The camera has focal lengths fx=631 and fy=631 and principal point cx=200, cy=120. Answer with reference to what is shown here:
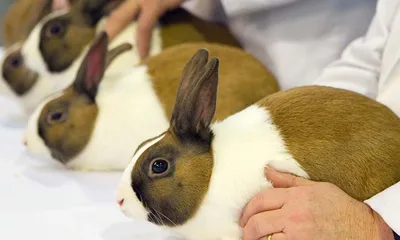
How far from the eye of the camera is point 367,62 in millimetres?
1023

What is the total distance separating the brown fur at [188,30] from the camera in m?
1.30

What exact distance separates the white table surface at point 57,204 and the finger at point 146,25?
0.99 feet

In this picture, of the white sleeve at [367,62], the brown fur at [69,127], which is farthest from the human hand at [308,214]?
the brown fur at [69,127]

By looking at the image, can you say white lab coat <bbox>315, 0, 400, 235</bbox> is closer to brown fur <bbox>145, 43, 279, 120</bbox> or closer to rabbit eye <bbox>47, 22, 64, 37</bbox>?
brown fur <bbox>145, 43, 279, 120</bbox>

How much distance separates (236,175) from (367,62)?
0.42 meters

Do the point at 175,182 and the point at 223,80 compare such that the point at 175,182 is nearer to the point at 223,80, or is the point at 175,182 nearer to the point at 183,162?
the point at 183,162

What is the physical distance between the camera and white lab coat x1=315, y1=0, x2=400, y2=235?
2.98 ft

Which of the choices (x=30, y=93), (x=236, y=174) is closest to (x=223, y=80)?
(x=236, y=174)

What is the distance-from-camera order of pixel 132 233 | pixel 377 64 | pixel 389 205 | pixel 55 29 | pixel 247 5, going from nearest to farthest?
pixel 389 205, pixel 132 233, pixel 377 64, pixel 247 5, pixel 55 29

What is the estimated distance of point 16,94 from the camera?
141 cm

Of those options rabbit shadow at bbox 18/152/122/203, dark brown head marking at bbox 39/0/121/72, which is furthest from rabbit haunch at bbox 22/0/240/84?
rabbit shadow at bbox 18/152/122/203

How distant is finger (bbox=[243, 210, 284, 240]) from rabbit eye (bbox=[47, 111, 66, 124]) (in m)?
0.52

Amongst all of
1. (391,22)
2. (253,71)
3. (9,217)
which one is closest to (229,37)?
(253,71)

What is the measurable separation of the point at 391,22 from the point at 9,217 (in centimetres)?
64
